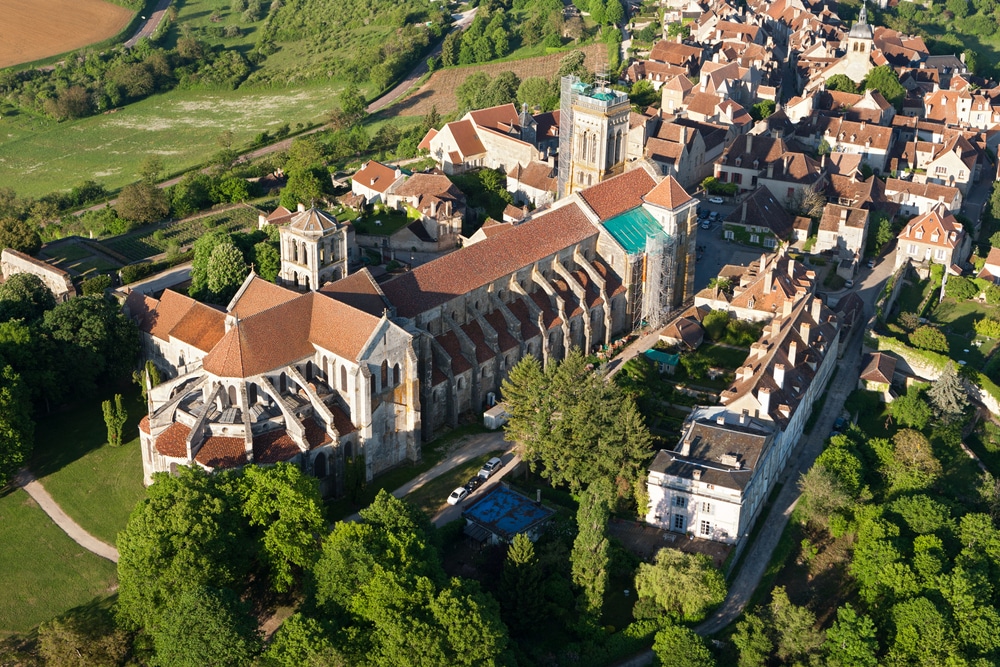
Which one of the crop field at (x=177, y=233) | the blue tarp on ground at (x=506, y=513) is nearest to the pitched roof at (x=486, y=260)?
the blue tarp on ground at (x=506, y=513)

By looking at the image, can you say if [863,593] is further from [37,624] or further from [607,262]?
[37,624]

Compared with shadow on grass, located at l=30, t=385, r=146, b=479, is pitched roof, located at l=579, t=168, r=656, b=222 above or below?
above

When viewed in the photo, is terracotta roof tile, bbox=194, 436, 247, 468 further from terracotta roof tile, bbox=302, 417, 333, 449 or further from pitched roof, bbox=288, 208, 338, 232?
pitched roof, bbox=288, 208, 338, 232

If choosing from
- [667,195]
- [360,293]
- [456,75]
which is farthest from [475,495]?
[456,75]

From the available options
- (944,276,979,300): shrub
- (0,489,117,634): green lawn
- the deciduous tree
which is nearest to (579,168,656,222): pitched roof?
(944,276,979,300): shrub

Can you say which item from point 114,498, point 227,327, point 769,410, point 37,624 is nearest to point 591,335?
point 769,410

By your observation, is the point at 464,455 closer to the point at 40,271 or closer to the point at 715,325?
the point at 715,325
